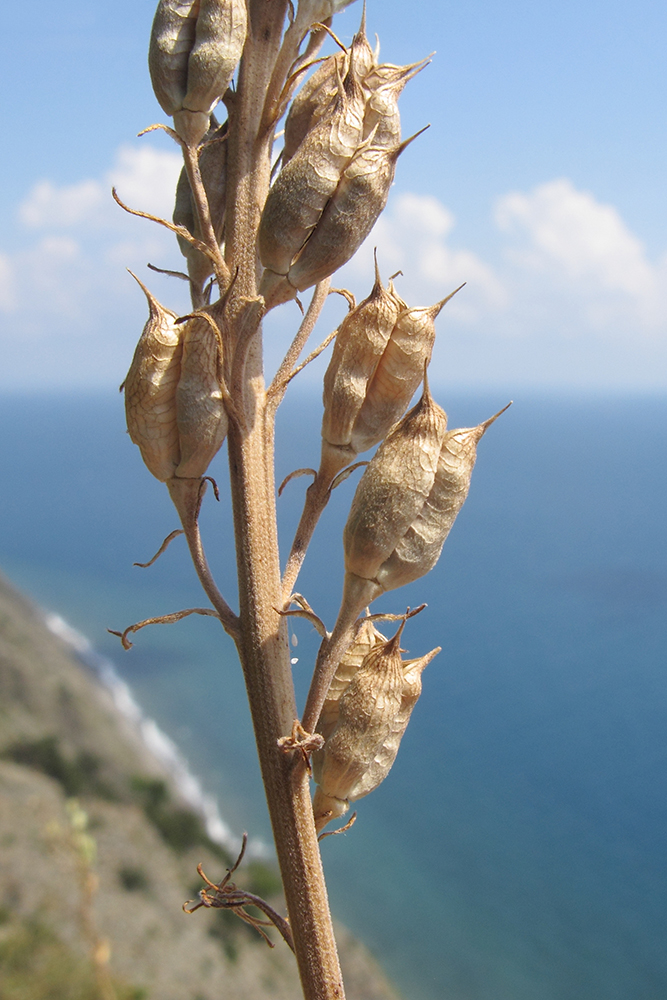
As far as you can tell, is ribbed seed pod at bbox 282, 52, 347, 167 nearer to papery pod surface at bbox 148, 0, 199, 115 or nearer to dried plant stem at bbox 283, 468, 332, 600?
papery pod surface at bbox 148, 0, 199, 115

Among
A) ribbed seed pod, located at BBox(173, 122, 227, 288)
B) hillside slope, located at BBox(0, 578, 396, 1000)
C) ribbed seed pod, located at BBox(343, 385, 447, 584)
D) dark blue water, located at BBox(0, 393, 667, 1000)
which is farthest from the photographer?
dark blue water, located at BBox(0, 393, 667, 1000)

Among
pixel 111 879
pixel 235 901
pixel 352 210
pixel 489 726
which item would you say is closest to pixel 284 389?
pixel 352 210

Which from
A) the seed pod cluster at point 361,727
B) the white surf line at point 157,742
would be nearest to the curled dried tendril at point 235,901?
the seed pod cluster at point 361,727

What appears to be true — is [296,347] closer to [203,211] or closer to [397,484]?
[203,211]

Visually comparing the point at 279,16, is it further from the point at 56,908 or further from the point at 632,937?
the point at 632,937

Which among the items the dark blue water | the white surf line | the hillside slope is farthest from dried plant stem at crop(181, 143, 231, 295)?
the dark blue water

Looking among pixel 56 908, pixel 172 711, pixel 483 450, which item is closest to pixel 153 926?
pixel 56 908
